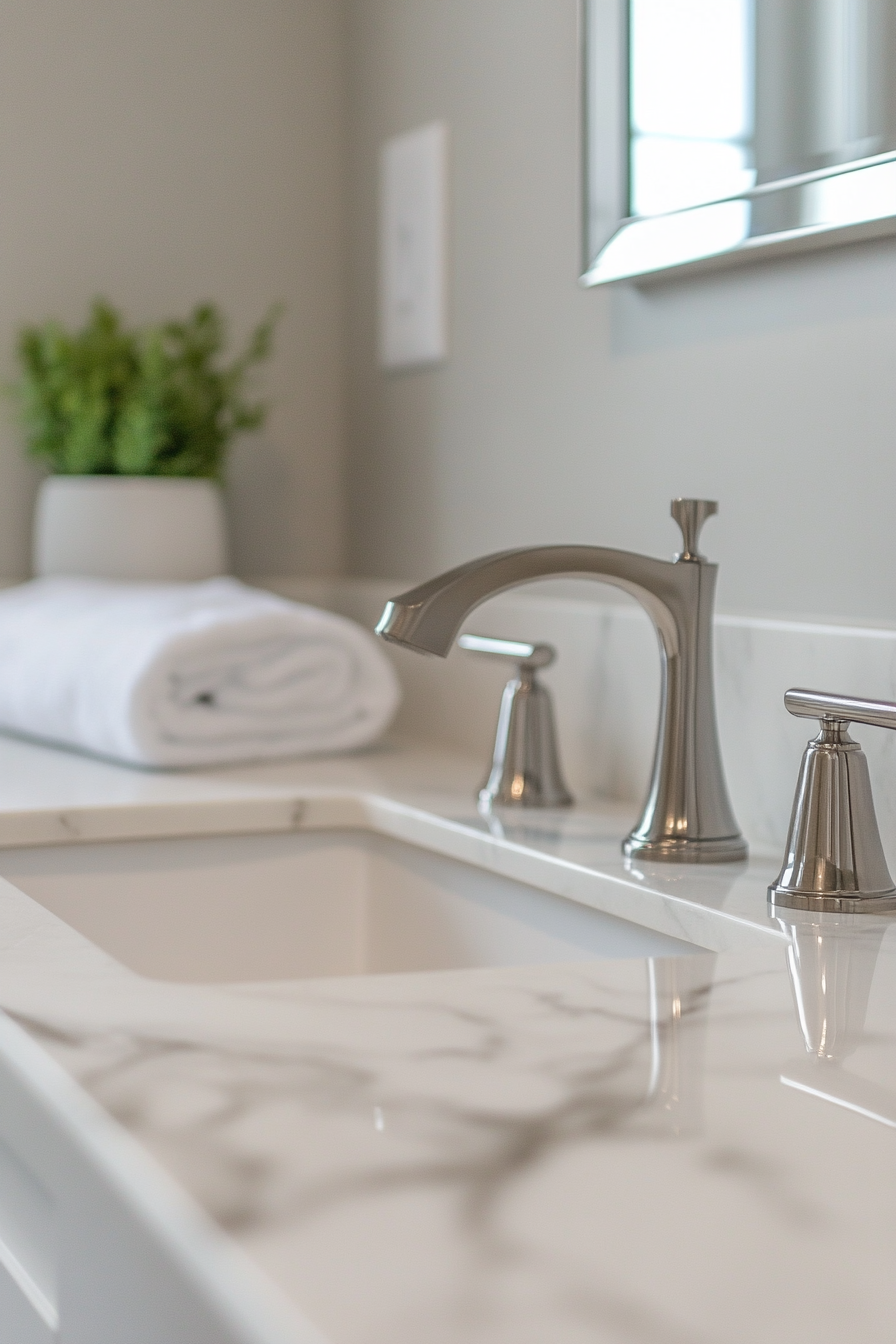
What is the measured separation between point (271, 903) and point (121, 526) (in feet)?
1.67

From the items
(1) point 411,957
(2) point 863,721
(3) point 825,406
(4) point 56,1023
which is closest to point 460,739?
(1) point 411,957

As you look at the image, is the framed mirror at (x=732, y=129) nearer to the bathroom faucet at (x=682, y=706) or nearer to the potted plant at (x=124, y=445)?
the bathroom faucet at (x=682, y=706)

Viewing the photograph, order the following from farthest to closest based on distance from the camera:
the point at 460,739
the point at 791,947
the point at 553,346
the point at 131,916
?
the point at 460,739, the point at 553,346, the point at 131,916, the point at 791,947

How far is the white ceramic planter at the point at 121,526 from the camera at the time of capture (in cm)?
141

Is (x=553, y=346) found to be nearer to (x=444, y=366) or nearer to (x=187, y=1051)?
(x=444, y=366)

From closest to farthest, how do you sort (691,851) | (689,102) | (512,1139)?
(512,1139)
(691,851)
(689,102)

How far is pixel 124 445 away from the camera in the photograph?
1.41 m

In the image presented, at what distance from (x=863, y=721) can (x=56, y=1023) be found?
0.40 metres

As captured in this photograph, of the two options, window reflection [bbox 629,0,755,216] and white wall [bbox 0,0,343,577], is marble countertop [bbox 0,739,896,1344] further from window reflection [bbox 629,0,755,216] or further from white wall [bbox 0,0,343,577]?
white wall [bbox 0,0,343,577]

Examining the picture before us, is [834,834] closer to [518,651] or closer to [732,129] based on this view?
[518,651]

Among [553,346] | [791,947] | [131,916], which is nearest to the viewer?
[791,947]

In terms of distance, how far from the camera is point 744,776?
3.09 feet

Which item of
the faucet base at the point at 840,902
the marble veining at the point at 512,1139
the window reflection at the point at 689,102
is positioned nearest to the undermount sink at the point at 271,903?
the faucet base at the point at 840,902

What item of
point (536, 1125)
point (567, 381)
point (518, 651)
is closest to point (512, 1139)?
point (536, 1125)
